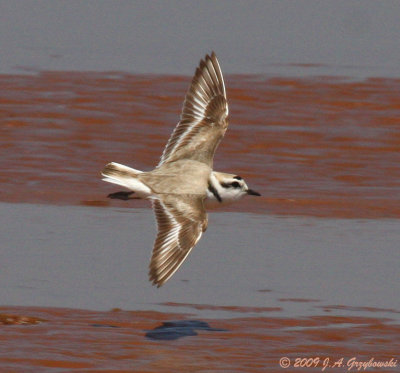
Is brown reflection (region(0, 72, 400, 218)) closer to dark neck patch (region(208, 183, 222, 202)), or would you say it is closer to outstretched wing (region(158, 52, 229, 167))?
outstretched wing (region(158, 52, 229, 167))

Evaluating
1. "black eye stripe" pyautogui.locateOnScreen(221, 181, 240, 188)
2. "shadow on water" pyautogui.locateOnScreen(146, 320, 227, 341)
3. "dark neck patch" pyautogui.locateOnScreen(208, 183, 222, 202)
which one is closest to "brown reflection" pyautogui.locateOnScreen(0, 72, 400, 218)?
"black eye stripe" pyautogui.locateOnScreen(221, 181, 240, 188)

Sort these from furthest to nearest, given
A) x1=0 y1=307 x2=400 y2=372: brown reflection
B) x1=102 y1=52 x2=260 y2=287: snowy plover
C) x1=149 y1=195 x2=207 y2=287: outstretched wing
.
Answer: x1=102 y1=52 x2=260 y2=287: snowy plover < x1=149 y1=195 x2=207 y2=287: outstretched wing < x1=0 y1=307 x2=400 y2=372: brown reflection

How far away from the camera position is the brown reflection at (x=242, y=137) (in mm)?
13617

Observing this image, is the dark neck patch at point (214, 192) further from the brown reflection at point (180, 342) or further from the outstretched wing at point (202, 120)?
the brown reflection at point (180, 342)

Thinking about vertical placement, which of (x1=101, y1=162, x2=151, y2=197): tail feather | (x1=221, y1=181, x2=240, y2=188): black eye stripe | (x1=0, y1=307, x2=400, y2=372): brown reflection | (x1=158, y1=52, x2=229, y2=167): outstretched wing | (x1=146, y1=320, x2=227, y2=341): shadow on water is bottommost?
(x1=146, y1=320, x2=227, y2=341): shadow on water

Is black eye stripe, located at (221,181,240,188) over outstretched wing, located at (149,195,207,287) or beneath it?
over

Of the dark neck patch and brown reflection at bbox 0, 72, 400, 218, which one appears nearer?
the dark neck patch

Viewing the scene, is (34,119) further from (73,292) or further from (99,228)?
(73,292)

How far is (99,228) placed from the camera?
1181 cm

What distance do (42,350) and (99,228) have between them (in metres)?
3.85

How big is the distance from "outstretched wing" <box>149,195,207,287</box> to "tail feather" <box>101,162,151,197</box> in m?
0.16

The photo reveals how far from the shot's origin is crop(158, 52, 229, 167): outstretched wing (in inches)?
395

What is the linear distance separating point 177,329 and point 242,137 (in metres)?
7.79

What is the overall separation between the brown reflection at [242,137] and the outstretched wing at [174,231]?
3.86 m
